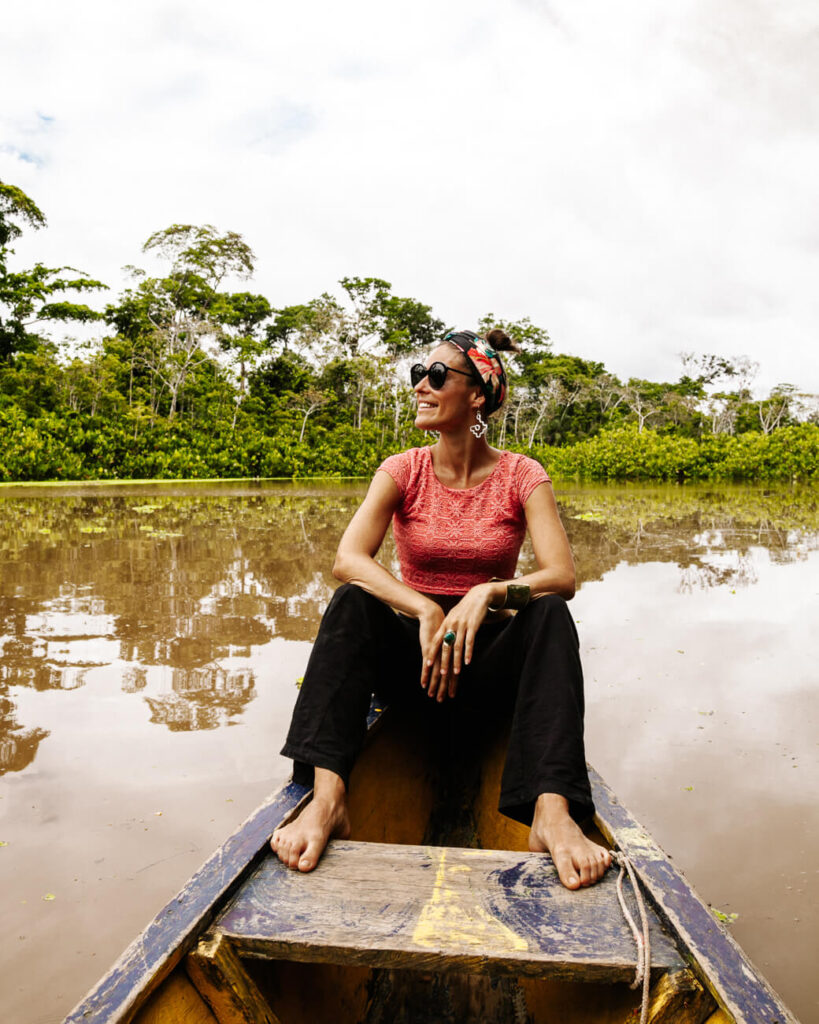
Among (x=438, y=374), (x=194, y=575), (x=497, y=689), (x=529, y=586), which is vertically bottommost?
(x=194, y=575)

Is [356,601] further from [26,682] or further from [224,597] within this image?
[224,597]

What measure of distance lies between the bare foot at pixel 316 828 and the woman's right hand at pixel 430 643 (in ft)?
1.11

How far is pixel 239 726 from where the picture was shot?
9.02 feet

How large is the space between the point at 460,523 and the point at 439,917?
1029 millimetres

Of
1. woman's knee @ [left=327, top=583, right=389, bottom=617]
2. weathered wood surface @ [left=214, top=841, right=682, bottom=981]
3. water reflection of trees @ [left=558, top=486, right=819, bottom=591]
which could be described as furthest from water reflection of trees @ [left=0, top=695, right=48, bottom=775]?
water reflection of trees @ [left=558, top=486, right=819, bottom=591]

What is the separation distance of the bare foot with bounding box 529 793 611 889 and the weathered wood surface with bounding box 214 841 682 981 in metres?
0.02

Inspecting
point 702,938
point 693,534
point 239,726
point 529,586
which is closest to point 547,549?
point 529,586

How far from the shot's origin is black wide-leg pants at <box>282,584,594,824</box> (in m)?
1.35

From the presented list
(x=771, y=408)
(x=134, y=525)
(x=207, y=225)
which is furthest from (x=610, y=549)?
(x=771, y=408)

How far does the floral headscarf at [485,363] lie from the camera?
196 cm

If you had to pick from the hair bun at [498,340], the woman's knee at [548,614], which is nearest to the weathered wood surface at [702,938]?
the woman's knee at [548,614]

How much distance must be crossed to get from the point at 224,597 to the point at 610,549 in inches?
155

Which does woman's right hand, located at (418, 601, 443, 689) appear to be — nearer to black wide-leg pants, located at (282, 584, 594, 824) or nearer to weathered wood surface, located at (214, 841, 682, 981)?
black wide-leg pants, located at (282, 584, 594, 824)

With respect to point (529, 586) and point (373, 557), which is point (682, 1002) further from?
point (373, 557)
